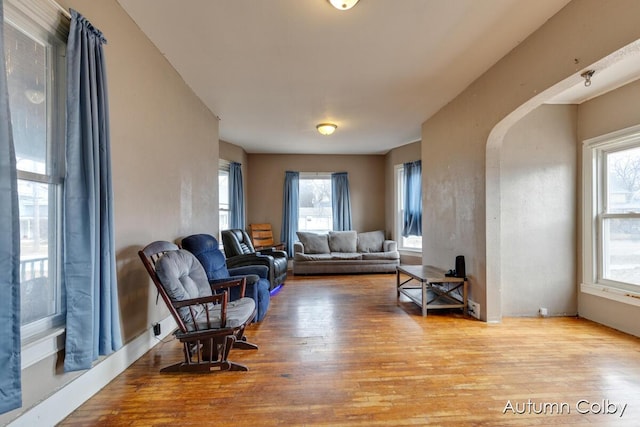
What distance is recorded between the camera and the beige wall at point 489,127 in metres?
1.96

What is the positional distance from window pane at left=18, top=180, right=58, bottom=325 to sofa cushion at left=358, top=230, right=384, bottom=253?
18.4 feet

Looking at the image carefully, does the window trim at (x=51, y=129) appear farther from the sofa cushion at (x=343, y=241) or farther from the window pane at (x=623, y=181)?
the sofa cushion at (x=343, y=241)

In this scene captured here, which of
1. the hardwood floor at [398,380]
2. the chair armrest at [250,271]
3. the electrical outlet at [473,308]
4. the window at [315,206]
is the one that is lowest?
the hardwood floor at [398,380]

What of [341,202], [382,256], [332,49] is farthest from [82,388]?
[341,202]

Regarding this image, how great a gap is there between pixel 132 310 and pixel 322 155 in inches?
221

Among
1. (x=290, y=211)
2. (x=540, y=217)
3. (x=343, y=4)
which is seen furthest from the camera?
(x=290, y=211)

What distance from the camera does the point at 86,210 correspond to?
1.71 meters

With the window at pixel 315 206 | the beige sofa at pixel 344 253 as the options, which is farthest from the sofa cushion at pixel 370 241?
the window at pixel 315 206

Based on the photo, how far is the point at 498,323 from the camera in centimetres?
323

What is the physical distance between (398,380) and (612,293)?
2633mm

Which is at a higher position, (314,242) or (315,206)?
(315,206)

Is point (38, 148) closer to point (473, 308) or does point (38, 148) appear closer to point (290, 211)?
point (473, 308)

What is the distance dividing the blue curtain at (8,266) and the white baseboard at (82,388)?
0.31 m

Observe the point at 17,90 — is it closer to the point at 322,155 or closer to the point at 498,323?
the point at 498,323
